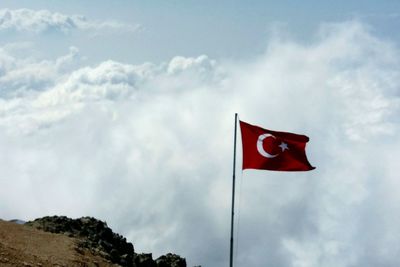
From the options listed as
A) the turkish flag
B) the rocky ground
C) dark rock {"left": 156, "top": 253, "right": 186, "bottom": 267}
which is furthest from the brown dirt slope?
the turkish flag

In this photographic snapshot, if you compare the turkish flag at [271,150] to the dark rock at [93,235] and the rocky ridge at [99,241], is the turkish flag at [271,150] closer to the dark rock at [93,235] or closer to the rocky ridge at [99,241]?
the rocky ridge at [99,241]

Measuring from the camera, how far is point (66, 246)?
1590 inches

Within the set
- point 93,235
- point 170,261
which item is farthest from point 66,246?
point 170,261

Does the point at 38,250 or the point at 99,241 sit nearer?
the point at 38,250

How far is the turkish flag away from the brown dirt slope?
51.1 ft

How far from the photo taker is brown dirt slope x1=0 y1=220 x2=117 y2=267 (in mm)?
33375

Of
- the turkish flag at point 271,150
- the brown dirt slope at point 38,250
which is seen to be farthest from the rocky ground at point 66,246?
the turkish flag at point 271,150

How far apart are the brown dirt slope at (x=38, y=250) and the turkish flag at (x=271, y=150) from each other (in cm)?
1558

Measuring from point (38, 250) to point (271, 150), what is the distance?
61.4ft

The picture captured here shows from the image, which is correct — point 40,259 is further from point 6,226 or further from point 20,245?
point 6,226

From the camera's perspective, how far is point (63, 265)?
3578 centimetres

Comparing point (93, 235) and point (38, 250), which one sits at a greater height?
point (93, 235)

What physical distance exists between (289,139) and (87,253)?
20.3 m

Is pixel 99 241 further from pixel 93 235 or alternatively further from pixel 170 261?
pixel 170 261
